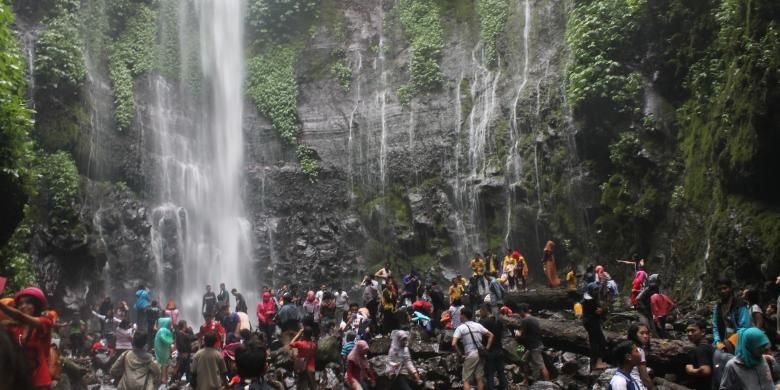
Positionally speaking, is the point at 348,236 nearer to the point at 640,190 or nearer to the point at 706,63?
the point at 640,190

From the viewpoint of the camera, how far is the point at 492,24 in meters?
26.3

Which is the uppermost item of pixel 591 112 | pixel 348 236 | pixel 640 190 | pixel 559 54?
pixel 559 54

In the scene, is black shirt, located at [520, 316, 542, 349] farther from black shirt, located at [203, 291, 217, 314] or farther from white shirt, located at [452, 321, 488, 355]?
black shirt, located at [203, 291, 217, 314]

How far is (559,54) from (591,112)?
3.76 metres

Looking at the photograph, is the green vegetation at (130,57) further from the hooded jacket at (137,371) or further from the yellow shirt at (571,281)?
the hooded jacket at (137,371)

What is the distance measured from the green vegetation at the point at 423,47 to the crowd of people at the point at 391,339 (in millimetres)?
10689

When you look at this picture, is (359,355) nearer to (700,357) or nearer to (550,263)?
(700,357)

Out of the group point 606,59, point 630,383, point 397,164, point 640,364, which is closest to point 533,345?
point 640,364

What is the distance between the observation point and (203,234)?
2583 cm

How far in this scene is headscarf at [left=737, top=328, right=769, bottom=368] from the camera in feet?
19.8

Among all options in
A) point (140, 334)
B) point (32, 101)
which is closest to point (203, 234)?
point (32, 101)

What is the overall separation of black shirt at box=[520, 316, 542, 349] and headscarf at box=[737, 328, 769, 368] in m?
4.60

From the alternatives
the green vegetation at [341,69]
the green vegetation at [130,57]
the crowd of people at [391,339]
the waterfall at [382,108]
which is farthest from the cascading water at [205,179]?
the waterfall at [382,108]

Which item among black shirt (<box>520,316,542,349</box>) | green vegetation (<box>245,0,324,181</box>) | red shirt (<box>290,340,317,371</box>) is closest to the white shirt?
black shirt (<box>520,316,542,349</box>)
